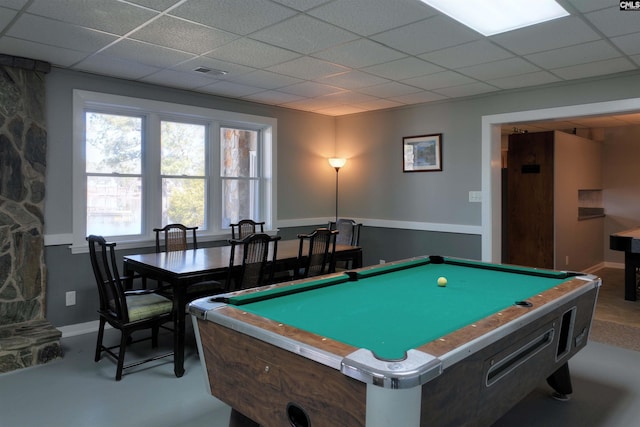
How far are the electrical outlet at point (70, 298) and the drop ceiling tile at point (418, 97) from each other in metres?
3.95

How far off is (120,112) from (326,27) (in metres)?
2.58

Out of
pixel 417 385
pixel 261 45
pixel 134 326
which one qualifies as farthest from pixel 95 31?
pixel 417 385

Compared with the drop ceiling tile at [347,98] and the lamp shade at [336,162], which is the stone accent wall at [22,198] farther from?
the lamp shade at [336,162]

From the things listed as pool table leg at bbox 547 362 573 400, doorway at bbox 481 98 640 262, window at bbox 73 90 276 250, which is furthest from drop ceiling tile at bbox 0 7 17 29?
doorway at bbox 481 98 640 262

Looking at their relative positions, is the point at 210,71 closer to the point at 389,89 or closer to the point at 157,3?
the point at 157,3

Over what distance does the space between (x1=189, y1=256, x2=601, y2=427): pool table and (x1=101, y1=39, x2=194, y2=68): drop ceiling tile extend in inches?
87.9

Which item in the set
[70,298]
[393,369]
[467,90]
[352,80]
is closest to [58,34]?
[70,298]

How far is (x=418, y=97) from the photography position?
16.6 feet

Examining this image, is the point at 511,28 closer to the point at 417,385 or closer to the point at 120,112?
the point at 417,385

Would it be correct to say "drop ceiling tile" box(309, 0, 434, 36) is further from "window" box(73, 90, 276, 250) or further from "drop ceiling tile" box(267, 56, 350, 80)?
"window" box(73, 90, 276, 250)

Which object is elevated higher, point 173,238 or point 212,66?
point 212,66

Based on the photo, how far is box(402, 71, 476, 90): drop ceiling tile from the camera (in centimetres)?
408

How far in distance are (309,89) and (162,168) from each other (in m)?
1.83

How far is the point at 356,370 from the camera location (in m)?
1.24
